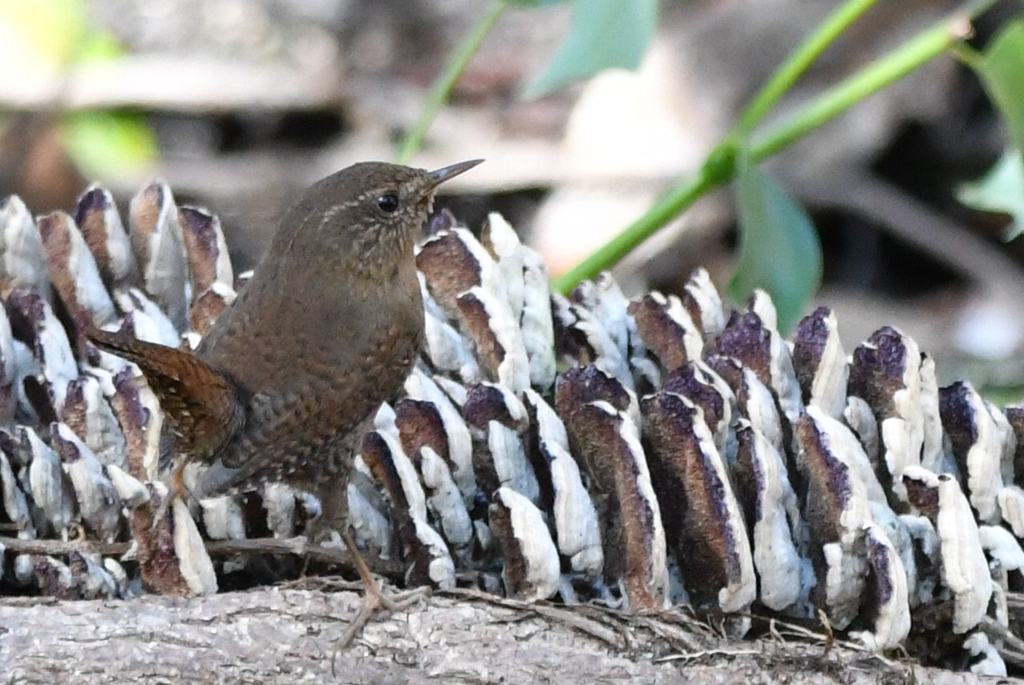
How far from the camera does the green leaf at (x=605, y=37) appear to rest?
1.06 meters

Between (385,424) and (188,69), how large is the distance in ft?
6.24

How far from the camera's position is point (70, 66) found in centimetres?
260

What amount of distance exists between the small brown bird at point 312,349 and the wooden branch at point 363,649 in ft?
0.13

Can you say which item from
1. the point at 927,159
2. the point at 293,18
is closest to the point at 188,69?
the point at 293,18

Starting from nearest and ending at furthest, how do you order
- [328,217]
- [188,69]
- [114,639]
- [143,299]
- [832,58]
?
[114,639], [143,299], [328,217], [832,58], [188,69]

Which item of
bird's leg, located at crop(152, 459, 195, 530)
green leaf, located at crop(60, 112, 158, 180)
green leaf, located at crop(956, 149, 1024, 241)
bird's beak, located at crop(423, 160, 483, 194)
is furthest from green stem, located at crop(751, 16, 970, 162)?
green leaf, located at crop(60, 112, 158, 180)

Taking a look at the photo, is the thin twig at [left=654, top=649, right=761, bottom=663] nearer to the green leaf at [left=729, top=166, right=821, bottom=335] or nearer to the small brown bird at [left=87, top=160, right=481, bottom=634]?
the small brown bird at [left=87, top=160, right=481, bottom=634]

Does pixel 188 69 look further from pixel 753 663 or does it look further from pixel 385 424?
pixel 753 663

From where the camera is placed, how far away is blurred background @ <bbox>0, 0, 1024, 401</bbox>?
7.84ft

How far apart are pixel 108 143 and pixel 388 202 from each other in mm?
1603

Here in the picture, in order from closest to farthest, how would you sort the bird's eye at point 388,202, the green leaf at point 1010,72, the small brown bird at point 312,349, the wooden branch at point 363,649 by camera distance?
the wooden branch at point 363,649
the small brown bird at point 312,349
the green leaf at point 1010,72
the bird's eye at point 388,202

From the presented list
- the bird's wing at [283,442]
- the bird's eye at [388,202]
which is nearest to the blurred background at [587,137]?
the bird's eye at [388,202]

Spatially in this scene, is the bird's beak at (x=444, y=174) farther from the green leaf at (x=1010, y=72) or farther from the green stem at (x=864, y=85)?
the green leaf at (x=1010, y=72)

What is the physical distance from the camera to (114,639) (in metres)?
0.75
